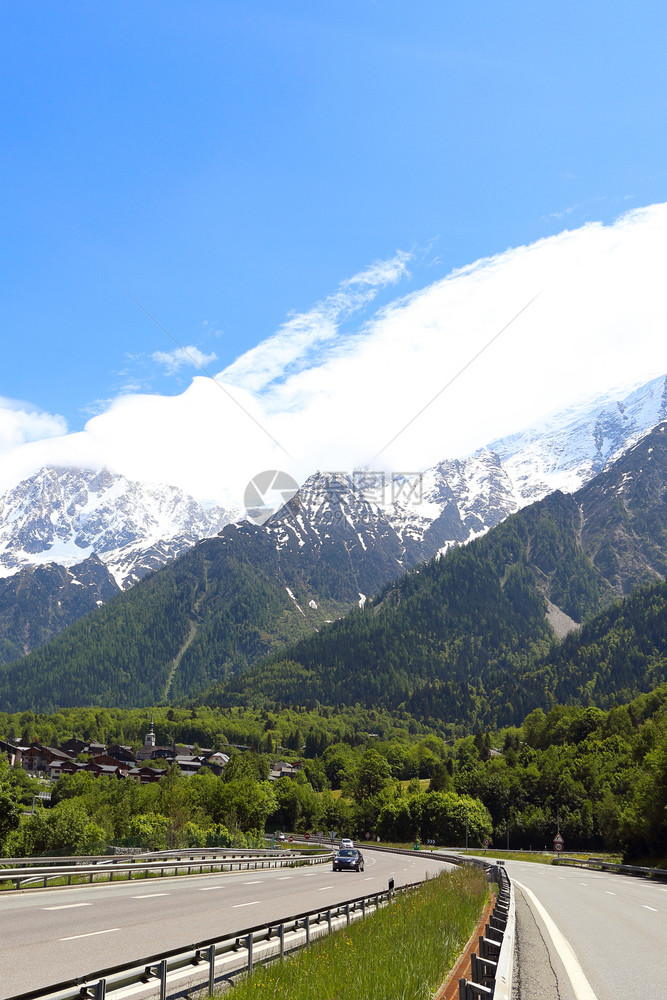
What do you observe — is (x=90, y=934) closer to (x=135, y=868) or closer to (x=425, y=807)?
(x=135, y=868)

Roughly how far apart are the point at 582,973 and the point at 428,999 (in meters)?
4.92

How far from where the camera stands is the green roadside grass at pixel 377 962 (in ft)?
40.4

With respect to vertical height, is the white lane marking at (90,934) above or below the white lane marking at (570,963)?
below

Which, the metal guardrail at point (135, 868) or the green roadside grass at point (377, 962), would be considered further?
the metal guardrail at point (135, 868)

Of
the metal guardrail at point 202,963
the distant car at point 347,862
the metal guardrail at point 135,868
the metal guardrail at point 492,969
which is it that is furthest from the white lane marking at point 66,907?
the distant car at point 347,862

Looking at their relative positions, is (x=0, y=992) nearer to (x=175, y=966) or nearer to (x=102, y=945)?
(x=175, y=966)

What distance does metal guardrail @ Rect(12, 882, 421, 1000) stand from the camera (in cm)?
944

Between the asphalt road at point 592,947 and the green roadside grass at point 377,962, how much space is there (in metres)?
1.59

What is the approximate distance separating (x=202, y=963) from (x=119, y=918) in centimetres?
841

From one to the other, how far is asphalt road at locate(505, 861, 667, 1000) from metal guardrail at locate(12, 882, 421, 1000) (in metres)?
4.95

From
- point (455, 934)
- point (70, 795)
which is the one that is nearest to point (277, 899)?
point (455, 934)

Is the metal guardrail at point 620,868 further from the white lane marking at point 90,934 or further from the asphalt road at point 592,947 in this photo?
the white lane marking at point 90,934

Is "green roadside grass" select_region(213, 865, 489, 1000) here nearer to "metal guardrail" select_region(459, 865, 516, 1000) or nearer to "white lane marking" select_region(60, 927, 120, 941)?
"metal guardrail" select_region(459, 865, 516, 1000)

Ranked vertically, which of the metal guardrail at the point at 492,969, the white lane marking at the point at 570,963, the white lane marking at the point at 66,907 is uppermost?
the metal guardrail at the point at 492,969
